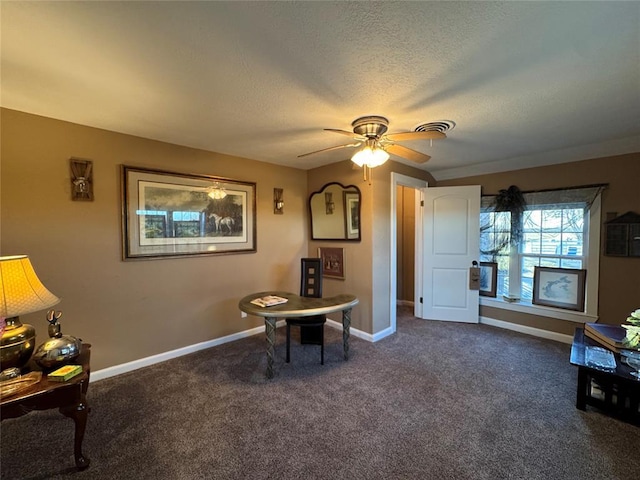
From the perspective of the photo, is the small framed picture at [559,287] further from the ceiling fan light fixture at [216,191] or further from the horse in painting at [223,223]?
the ceiling fan light fixture at [216,191]

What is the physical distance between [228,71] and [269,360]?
227 cm

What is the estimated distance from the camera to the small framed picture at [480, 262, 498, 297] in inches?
151

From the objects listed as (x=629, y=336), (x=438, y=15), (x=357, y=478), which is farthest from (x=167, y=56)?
(x=629, y=336)

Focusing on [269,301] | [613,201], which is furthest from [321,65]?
[613,201]

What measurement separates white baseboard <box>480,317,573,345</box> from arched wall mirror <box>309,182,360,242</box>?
7.61 feet

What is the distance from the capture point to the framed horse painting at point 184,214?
2613mm

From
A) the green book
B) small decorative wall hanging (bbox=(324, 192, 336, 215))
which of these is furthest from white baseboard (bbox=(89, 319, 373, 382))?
small decorative wall hanging (bbox=(324, 192, 336, 215))

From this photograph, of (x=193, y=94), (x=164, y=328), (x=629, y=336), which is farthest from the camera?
(x=164, y=328)

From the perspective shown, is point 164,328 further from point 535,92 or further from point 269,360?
point 535,92

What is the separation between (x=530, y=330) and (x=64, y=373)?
15.3ft

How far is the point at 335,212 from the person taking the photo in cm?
369

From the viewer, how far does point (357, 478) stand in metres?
1.49

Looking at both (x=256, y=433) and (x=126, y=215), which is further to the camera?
(x=126, y=215)

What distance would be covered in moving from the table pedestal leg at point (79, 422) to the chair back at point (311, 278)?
190 cm
